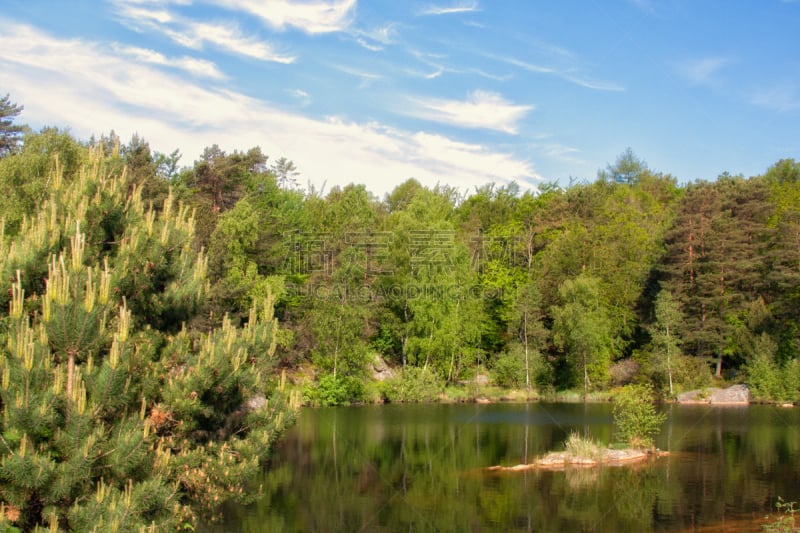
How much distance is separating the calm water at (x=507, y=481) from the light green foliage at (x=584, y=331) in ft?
50.7

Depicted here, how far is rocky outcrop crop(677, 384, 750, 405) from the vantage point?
173 ft

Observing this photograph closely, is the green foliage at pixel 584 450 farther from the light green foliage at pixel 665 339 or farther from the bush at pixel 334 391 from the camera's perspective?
the light green foliage at pixel 665 339

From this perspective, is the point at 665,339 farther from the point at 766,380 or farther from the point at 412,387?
the point at 412,387

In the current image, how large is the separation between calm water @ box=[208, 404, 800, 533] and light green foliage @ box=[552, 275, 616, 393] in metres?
15.5

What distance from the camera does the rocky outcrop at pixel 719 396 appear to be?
5281cm

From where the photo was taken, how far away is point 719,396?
5359cm

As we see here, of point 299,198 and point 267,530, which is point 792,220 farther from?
point 267,530

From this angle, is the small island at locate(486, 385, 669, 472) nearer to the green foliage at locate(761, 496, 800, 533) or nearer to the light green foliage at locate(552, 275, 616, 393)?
the green foliage at locate(761, 496, 800, 533)

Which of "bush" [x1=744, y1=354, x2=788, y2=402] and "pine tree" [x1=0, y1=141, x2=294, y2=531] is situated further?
"bush" [x1=744, y1=354, x2=788, y2=402]

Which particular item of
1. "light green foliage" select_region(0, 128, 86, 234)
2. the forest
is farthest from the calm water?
"light green foliage" select_region(0, 128, 86, 234)

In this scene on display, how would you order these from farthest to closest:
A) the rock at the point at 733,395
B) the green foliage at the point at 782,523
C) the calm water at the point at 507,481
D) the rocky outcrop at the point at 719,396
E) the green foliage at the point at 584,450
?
the rocky outcrop at the point at 719,396 < the rock at the point at 733,395 < the green foliage at the point at 584,450 < the calm water at the point at 507,481 < the green foliage at the point at 782,523

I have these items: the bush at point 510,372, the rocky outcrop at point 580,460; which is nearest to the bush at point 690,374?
the bush at point 510,372

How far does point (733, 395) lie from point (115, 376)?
53.4 meters

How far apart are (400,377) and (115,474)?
4628cm
